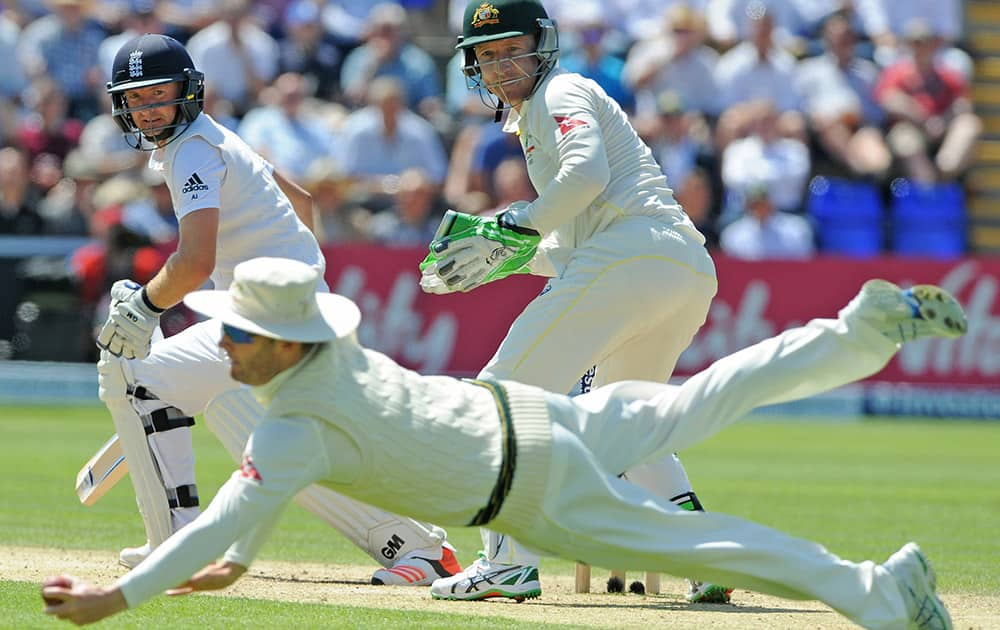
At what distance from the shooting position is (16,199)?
53.8 feet

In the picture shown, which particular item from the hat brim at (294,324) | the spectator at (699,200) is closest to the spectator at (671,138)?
the spectator at (699,200)

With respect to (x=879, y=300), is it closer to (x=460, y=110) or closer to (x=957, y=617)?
(x=957, y=617)

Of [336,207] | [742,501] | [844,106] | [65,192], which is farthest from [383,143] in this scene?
[742,501]

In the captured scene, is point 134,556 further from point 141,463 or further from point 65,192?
point 65,192

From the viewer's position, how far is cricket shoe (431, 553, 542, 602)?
645 centimetres

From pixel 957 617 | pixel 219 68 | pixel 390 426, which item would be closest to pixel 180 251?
pixel 390 426

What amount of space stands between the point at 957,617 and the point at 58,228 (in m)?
12.0

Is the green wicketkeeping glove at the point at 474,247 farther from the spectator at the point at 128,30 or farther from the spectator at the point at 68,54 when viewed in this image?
the spectator at the point at 68,54

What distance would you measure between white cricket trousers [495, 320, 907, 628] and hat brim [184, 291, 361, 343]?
0.71 meters

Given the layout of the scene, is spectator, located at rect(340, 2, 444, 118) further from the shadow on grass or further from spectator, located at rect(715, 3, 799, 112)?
the shadow on grass

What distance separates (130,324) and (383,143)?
11.2m

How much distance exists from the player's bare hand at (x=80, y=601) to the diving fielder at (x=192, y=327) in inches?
78.1

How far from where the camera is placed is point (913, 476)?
40.7 ft

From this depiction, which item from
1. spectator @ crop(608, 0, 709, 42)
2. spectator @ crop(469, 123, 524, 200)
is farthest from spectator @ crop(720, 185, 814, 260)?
spectator @ crop(608, 0, 709, 42)
